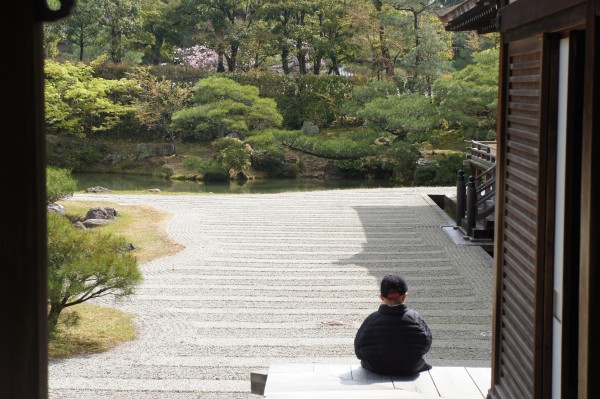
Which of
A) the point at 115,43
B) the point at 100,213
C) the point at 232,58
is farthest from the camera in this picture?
the point at 232,58

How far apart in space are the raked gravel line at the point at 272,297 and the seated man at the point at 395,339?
1.39 metres

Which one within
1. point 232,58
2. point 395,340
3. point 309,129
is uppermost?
point 232,58

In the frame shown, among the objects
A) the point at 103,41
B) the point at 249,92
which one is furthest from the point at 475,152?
the point at 103,41

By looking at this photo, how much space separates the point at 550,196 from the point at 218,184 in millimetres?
19521

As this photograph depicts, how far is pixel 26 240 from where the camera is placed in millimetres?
1698

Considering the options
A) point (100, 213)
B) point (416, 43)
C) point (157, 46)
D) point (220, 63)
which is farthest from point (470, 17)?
point (157, 46)

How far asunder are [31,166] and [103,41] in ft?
90.4

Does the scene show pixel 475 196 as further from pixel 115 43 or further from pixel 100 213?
pixel 115 43

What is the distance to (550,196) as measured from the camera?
346 cm

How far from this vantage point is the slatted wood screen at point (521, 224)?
3555 millimetres

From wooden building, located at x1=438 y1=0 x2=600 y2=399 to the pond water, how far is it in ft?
55.0

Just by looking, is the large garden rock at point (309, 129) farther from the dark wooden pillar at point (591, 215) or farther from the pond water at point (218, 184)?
the dark wooden pillar at point (591, 215)

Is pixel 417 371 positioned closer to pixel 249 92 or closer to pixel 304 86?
pixel 249 92

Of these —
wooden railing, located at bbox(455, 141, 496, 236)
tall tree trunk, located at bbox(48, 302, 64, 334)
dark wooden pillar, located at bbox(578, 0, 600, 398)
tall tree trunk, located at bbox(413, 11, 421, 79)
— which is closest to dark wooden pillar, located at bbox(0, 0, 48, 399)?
dark wooden pillar, located at bbox(578, 0, 600, 398)
